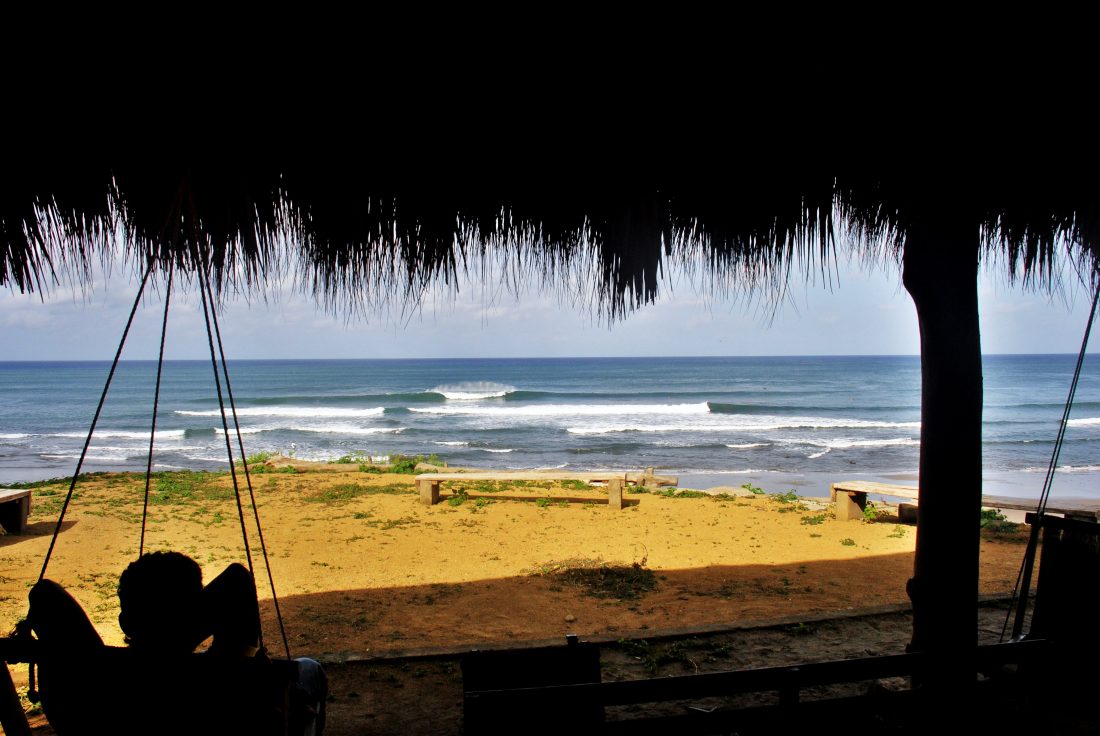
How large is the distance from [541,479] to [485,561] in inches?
153

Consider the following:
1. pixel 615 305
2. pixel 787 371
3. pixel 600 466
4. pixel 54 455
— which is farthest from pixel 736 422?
pixel 787 371

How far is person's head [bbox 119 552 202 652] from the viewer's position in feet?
5.38

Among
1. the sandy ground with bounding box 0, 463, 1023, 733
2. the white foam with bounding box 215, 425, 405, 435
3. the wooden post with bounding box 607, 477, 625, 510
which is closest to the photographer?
the sandy ground with bounding box 0, 463, 1023, 733

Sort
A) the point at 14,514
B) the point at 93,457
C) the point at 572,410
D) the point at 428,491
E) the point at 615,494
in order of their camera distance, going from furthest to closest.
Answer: the point at 572,410, the point at 93,457, the point at 428,491, the point at 615,494, the point at 14,514

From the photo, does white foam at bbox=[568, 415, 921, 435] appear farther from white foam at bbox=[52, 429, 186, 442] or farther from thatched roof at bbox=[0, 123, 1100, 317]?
thatched roof at bbox=[0, 123, 1100, 317]

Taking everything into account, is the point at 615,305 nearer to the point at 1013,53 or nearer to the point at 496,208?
the point at 496,208

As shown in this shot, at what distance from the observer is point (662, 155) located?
2.20 m

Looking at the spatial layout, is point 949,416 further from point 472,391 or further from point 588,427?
point 472,391

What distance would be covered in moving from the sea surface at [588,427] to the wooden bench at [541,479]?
103 inches

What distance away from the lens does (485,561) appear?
6035 millimetres

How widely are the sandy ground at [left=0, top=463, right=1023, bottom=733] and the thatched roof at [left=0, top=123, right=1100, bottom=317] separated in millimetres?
1899

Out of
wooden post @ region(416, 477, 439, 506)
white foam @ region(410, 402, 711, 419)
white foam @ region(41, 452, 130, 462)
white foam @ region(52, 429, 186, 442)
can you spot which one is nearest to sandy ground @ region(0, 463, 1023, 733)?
wooden post @ region(416, 477, 439, 506)

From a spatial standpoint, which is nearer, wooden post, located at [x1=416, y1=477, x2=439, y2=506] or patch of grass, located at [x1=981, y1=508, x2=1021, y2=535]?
patch of grass, located at [x1=981, y1=508, x2=1021, y2=535]

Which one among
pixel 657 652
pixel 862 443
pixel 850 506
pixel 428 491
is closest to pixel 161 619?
pixel 657 652
